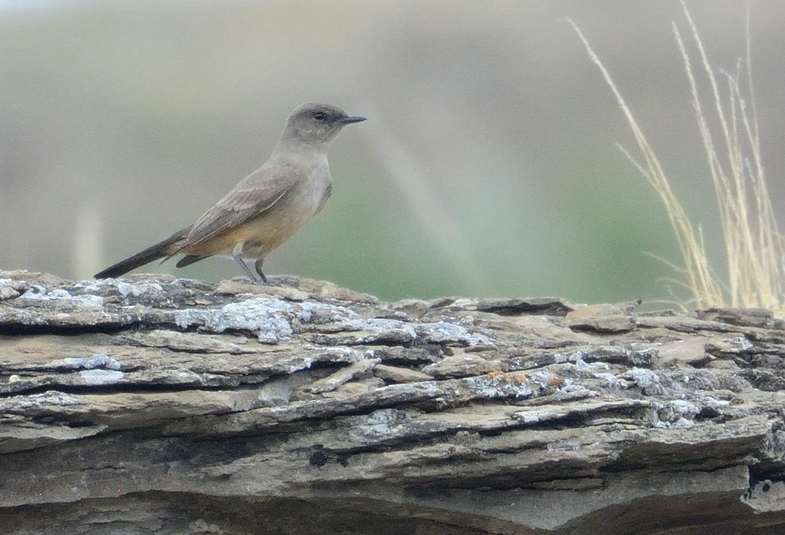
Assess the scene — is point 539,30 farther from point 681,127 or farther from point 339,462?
point 339,462

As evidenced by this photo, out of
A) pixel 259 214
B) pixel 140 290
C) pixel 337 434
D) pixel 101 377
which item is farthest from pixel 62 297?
pixel 259 214

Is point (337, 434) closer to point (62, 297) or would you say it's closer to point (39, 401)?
point (39, 401)

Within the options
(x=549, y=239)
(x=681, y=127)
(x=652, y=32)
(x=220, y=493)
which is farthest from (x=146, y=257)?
(x=652, y=32)

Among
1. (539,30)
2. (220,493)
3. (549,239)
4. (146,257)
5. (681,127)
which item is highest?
(539,30)

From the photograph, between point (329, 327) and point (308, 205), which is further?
point (308, 205)

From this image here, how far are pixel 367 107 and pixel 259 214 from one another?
15.1 metres

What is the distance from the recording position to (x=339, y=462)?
5809 millimetres

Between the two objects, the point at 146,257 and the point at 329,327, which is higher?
the point at 146,257

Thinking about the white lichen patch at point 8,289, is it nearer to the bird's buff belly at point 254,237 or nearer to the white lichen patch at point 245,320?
the white lichen patch at point 245,320

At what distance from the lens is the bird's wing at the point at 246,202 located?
9531mm

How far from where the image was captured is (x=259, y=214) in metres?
9.69

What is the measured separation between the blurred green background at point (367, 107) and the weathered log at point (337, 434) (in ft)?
33.3

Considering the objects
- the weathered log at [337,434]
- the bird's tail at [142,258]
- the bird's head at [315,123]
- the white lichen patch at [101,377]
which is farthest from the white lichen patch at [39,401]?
the bird's head at [315,123]

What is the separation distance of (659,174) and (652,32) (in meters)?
18.6
